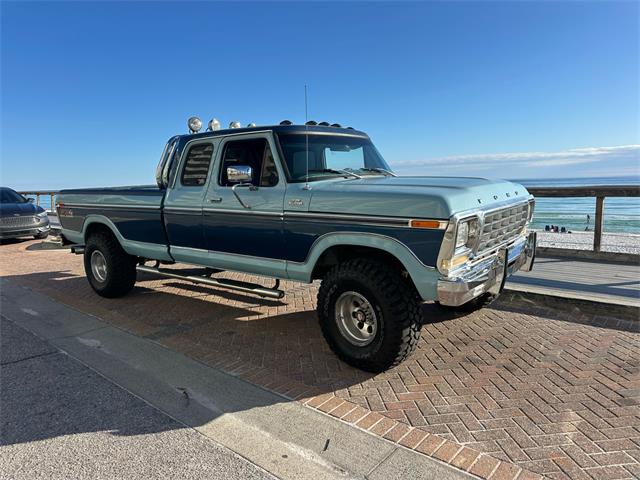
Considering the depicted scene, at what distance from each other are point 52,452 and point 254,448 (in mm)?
1290

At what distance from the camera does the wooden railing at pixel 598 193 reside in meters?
6.49

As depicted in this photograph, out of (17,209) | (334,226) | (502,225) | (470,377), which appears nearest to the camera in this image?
(470,377)

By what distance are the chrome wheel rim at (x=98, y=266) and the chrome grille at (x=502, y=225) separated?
17.2 ft

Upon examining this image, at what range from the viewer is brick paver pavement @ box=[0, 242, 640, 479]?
2.82m

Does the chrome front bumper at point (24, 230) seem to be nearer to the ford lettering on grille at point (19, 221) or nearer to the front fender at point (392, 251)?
the ford lettering on grille at point (19, 221)

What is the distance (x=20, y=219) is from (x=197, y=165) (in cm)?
1064

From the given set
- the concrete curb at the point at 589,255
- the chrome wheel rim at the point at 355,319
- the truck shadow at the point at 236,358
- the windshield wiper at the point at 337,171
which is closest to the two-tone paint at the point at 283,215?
the windshield wiper at the point at 337,171

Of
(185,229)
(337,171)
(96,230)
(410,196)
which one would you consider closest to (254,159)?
(337,171)

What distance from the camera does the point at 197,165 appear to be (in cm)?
542

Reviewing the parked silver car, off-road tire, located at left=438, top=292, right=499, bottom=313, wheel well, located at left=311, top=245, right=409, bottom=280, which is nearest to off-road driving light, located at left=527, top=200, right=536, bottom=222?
off-road tire, located at left=438, top=292, right=499, bottom=313

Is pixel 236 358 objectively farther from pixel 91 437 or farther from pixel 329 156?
pixel 329 156

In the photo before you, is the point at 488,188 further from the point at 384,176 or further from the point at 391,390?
the point at 391,390

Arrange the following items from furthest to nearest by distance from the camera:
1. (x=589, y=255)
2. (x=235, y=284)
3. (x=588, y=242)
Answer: (x=588, y=242)
(x=589, y=255)
(x=235, y=284)

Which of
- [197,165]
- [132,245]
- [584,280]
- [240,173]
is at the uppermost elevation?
[197,165]
